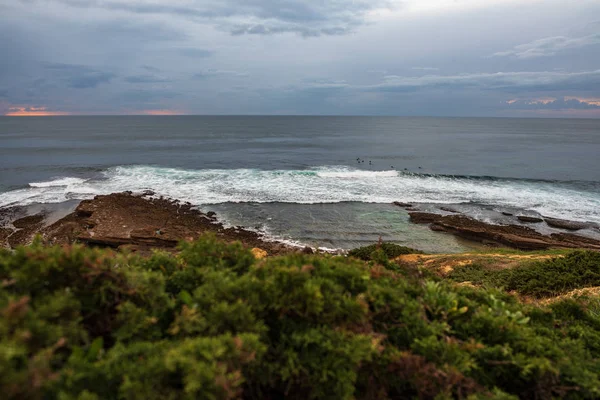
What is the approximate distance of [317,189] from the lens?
3466cm

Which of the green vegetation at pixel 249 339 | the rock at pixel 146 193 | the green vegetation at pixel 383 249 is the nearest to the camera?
the green vegetation at pixel 249 339

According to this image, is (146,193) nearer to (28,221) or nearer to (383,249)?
(28,221)

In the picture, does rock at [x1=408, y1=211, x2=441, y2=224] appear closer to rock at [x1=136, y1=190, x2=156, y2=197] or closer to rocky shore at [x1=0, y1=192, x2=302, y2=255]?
rocky shore at [x1=0, y1=192, x2=302, y2=255]

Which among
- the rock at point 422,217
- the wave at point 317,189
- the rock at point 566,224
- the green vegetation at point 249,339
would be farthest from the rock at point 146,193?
the rock at point 566,224

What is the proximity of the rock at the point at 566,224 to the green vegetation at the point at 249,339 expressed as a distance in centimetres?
2510

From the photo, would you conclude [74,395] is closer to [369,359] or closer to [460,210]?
[369,359]

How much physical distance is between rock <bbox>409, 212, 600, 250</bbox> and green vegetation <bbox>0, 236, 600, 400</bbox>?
63.5 feet

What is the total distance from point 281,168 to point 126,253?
42.1 metres

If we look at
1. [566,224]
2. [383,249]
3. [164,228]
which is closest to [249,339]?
[383,249]

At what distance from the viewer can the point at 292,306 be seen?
3.63 meters

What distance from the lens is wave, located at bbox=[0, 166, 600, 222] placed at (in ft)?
98.8

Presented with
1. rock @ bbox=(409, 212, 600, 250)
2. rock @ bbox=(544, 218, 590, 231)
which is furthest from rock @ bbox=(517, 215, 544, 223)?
rock @ bbox=(409, 212, 600, 250)

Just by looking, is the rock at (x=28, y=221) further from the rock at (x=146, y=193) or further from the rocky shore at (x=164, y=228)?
the rock at (x=146, y=193)

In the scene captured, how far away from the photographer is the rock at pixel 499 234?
68.8 feet
